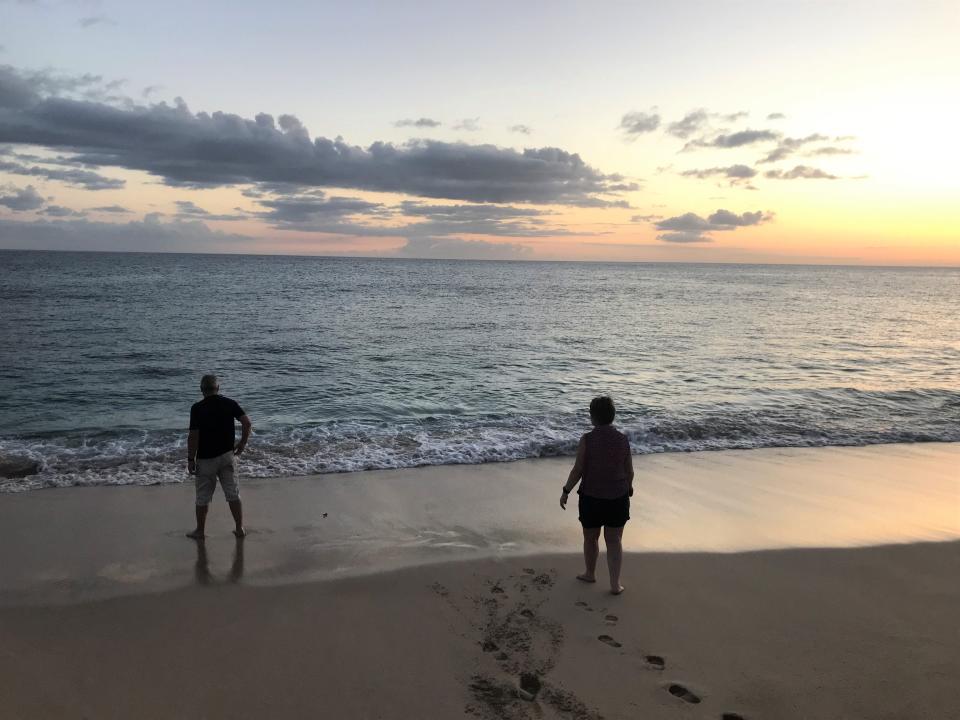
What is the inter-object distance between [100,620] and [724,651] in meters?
5.42

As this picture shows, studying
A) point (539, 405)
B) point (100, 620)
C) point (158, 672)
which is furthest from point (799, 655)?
point (539, 405)

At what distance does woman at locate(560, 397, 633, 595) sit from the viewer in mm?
5527

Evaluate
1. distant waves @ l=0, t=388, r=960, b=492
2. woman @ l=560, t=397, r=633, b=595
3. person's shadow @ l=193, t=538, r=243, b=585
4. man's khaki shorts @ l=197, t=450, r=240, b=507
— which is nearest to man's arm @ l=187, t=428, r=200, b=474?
man's khaki shorts @ l=197, t=450, r=240, b=507

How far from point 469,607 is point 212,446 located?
3.51 meters

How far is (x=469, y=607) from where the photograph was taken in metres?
5.52

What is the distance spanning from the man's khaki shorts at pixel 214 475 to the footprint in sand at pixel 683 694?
5.14m

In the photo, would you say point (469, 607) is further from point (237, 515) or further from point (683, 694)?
point (237, 515)

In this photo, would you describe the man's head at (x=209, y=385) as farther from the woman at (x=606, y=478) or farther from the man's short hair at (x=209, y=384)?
the woman at (x=606, y=478)

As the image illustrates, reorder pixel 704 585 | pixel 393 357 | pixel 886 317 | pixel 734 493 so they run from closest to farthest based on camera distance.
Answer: pixel 704 585
pixel 734 493
pixel 393 357
pixel 886 317

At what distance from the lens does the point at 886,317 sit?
1601 inches

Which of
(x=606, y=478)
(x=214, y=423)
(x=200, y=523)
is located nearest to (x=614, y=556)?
(x=606, y=478)

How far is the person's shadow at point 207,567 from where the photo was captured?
6039 mm

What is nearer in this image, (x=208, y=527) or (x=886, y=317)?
(x=208, y=527)

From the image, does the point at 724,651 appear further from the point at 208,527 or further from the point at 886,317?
the point at 886,317
